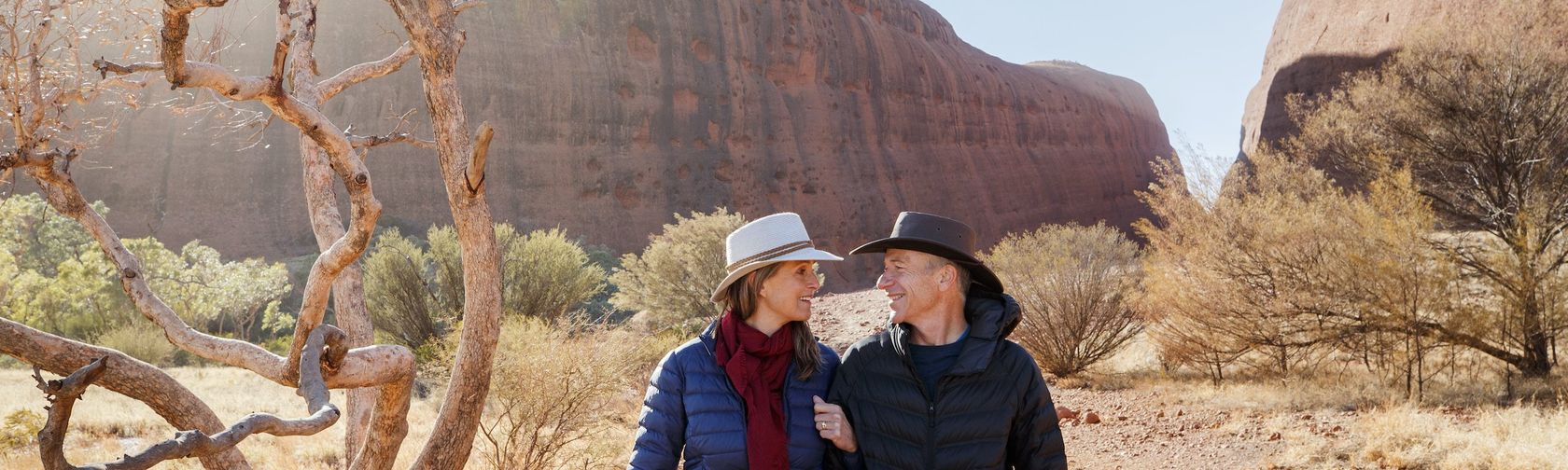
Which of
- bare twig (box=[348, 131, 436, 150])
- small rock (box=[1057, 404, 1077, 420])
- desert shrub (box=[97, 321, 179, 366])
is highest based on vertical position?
bare twig (box=[348, 131, 436, 150])

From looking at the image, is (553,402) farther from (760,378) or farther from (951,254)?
(951,254)

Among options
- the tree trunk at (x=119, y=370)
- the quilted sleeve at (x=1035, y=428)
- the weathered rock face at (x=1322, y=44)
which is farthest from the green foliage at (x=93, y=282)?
the weathered rock face at (x=1322, y=44)

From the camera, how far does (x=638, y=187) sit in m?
35.0

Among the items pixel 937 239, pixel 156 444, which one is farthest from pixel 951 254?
pixel 156 444

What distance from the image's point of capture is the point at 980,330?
8.75 ft

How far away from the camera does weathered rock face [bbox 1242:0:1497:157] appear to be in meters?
24.3

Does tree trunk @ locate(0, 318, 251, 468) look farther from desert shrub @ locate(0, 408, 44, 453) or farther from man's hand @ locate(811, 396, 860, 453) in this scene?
desert shrub @ locate(0, 408, 44, 453)

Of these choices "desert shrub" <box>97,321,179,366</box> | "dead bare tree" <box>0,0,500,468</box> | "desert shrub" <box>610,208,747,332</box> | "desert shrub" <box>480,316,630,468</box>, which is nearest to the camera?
"dead bare tree" <box>0,0,500,468</box>

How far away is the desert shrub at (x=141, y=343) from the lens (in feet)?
55.9

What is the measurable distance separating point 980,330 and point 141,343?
18.7 meters

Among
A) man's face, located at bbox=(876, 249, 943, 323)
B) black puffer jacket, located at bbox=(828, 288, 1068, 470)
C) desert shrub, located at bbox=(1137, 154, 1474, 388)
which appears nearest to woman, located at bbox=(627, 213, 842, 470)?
black puffer jacket, located at bbox=(828, 288, 1068, 470)

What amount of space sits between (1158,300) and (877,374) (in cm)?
1067

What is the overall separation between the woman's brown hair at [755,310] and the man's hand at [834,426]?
0.11 metres

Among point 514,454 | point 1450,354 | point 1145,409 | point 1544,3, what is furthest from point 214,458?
point 1544,3
